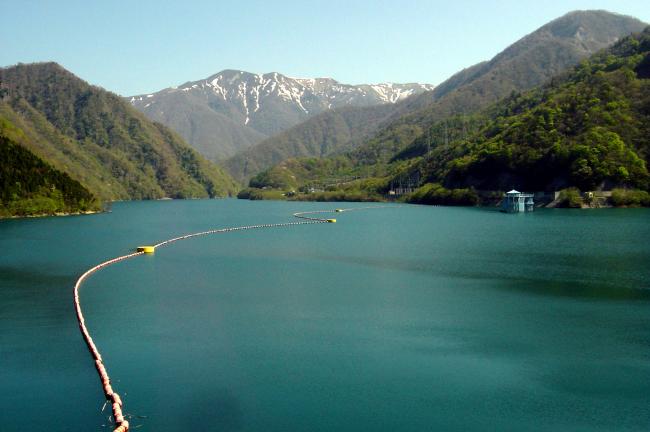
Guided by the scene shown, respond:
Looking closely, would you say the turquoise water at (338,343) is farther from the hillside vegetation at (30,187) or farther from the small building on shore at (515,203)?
the small building on shore at (515,203)

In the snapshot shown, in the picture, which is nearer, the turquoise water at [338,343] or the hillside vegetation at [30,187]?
the turquoise water at [338,343]

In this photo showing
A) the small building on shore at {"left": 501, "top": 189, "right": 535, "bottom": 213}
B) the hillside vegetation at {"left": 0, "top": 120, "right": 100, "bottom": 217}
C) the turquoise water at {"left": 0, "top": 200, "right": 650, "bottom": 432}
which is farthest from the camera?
the small building on shore at {"left": 501, "top": 189, "right": 535, "bottom": 213}

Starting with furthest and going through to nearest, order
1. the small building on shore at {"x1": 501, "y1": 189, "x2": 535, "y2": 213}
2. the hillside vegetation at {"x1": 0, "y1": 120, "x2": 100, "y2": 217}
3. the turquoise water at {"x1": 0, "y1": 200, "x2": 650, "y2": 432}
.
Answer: the small building on shore at {"x1": 501, "y1": 189, "x2": 535, "y2": 213} < the hillside vegetation at {"x1": 0, "y1": 120, "x2": 100, "y2": 217} < the turquoise water at {"x1": 0, "y1": 200, "x2": 650, "y2": 432}

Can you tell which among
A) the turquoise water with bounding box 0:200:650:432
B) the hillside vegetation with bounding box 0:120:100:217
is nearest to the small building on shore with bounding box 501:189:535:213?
the turquoise water with bounding box 0:200:650:432

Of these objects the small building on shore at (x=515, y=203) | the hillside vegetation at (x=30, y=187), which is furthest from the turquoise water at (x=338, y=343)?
the small building on shore at (x=515, y=203)

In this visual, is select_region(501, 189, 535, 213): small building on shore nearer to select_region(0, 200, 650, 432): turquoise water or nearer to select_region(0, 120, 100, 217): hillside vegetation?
select_region(0, 200, 650, 432): turquoise water

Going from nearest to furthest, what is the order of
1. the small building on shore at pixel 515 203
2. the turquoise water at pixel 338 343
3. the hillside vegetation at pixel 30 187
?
the turquoise water at pixel 338 343, the hillside vegetation at pixel 30 187, the small building on shore at pixel 515 203

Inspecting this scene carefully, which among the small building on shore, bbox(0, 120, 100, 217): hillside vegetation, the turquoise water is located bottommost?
the turquoise water

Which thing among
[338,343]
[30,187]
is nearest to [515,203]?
[30,187]

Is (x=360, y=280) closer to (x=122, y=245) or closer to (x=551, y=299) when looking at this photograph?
(x=551, y=299)
